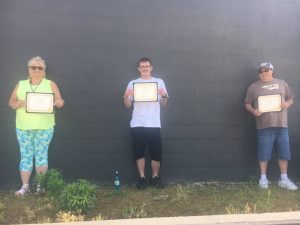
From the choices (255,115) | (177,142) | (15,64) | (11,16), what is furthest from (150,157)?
(11,16)

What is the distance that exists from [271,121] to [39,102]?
10.6 ft

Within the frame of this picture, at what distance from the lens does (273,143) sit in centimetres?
651

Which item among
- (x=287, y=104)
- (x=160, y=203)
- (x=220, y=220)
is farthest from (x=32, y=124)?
(x=287, y=104)

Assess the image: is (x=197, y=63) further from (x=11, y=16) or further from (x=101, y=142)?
(x=11, y=16)

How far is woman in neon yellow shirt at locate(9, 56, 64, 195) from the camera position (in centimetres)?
576

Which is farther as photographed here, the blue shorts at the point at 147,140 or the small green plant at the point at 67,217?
the blue shorts at the point at 147,140

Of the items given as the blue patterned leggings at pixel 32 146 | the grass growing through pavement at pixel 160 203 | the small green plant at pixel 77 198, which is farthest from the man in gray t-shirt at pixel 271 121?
the blue patterned leggings at pixel 32 146

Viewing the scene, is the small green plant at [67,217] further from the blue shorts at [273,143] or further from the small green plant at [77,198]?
the blue shorts at [273,143]

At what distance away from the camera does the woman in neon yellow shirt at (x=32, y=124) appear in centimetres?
576

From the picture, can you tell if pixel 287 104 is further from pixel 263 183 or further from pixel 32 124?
pixel 32 124

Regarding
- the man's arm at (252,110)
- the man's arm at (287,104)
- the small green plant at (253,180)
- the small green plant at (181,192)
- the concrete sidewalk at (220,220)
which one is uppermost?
the man's arm at (287,104)

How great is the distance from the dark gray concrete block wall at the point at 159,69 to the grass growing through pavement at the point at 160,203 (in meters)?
0.51

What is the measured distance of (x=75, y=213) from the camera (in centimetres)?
482

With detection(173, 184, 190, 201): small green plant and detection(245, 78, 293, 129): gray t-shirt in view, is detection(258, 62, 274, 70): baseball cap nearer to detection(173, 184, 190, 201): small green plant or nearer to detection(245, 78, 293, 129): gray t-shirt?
detection(245, 78, 293, 129): gray t-shirt
